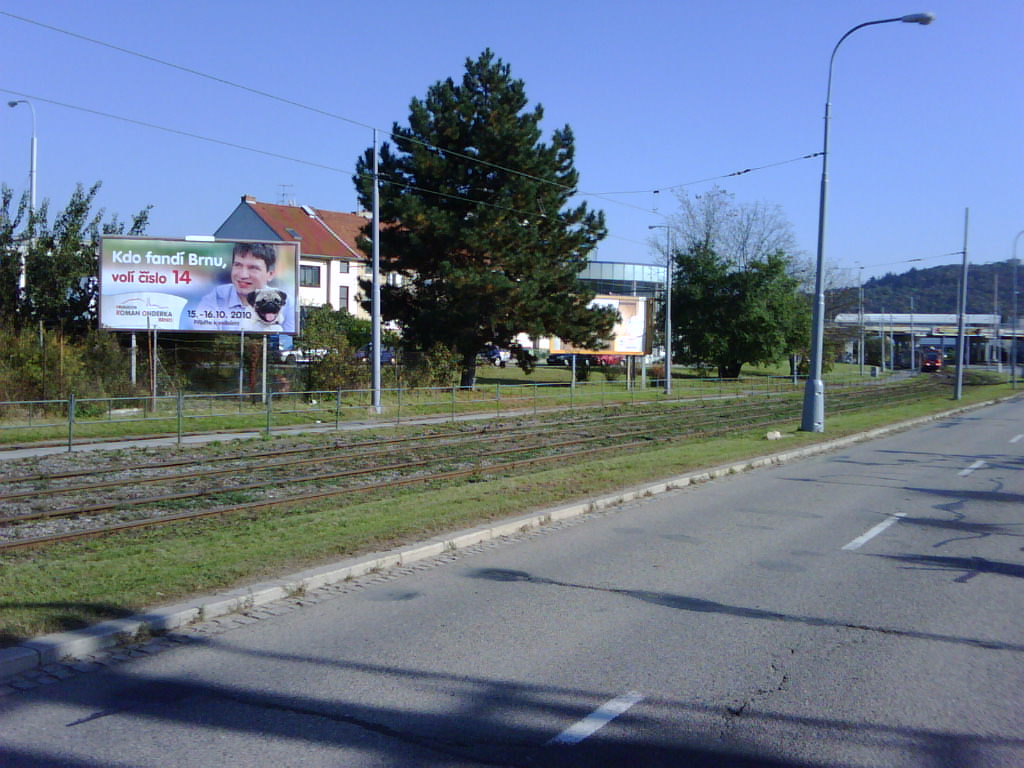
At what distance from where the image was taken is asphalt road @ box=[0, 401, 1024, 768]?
16.9 feet

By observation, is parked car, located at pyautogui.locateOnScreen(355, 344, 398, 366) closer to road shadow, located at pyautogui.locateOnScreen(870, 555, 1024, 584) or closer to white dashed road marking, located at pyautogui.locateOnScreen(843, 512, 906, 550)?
white dashed road marking, located at pyautogui.locateOnScreen(843, 512, 906, 550)

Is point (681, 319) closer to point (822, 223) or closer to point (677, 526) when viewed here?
point (822, 223)

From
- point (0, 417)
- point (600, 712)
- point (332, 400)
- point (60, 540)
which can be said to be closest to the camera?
point (600, 712)

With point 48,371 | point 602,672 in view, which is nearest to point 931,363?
point 48,371

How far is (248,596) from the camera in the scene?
7906 millimetres

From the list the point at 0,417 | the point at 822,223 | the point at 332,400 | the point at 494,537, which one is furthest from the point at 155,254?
the point at 494,537

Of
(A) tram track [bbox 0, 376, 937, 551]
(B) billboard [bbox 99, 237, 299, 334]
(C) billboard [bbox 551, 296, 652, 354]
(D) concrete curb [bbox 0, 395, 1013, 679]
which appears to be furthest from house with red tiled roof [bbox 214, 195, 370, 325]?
(D) concrete curb [bbox 0, 395, 1013, 679]

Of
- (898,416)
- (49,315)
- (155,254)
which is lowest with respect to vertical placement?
(898,416)

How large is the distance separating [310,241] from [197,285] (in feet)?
132

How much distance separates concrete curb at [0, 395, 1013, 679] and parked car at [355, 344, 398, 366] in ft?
76.3

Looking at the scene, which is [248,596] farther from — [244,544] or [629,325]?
[629,325]

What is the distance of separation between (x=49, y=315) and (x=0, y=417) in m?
10.6

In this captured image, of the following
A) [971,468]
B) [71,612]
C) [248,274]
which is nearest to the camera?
[71,612]

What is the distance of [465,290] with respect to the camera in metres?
40.2
